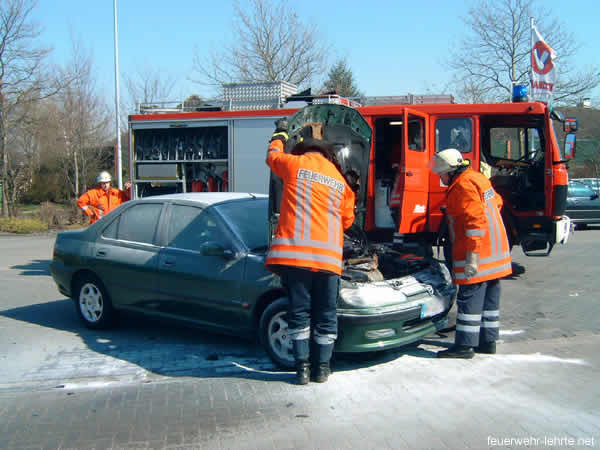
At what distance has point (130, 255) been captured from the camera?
607cm

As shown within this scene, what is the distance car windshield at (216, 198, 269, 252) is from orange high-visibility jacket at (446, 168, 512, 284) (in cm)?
180

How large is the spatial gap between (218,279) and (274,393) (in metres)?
1.27

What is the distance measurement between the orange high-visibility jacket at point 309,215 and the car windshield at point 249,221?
34.7 inches

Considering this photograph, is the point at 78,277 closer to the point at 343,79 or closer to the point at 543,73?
the point at 543,73

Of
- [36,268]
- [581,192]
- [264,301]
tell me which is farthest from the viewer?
[581,192]

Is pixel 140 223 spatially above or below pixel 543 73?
below

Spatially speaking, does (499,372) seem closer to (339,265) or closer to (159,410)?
(339,265)

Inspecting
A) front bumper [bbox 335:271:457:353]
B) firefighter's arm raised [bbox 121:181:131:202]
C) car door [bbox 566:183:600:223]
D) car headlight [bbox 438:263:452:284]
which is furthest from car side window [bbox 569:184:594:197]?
A: front bumper [bbox 335:271:457:353]

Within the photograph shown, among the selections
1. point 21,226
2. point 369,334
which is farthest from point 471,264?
point 21,226

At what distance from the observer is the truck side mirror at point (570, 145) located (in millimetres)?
8500

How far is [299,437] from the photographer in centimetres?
373

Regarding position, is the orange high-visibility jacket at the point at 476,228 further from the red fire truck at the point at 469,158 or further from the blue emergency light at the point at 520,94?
the blue emergency light at the point at 520,94

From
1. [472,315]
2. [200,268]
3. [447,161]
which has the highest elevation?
[447,161]

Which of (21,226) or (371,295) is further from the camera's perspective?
(21,226)
